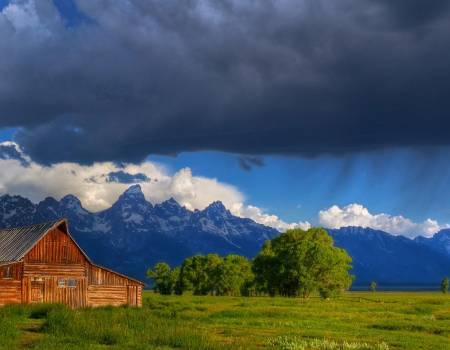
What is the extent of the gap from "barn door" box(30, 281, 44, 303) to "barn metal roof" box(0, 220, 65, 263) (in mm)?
3464

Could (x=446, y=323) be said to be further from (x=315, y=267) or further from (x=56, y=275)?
(x=315, y=267)

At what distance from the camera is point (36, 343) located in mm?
32156

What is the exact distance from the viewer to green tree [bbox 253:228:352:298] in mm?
112625

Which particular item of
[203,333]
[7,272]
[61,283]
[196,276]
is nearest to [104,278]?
[61,283]

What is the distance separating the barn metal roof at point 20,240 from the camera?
70375 mm

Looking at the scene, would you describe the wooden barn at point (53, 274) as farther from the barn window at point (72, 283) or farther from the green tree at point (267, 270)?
the green tree at point (267, 270)

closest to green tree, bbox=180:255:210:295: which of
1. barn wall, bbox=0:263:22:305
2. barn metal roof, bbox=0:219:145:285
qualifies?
barn metal roof, bbox=0:219:145:285

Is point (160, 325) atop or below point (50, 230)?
below

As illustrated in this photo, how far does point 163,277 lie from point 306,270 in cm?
5797

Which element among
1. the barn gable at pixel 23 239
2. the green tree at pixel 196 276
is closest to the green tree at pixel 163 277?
the green tree at pixel 196 276

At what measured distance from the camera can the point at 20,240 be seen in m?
73.3

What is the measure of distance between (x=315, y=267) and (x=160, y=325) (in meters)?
75.7

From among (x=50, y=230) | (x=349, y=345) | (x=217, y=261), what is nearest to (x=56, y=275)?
(x=50, y=230)

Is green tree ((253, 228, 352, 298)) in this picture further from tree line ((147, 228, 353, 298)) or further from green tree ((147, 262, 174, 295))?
green tree ((147, 262, 174, 295))
